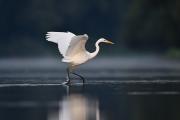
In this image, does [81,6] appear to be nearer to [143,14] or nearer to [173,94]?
[143,14]

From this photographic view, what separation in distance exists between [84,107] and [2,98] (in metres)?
2.86

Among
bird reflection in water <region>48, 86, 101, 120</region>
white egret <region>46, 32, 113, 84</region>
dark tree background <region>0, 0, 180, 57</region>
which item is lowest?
bird reflection in water <region>48, 86, 101, 120</region>

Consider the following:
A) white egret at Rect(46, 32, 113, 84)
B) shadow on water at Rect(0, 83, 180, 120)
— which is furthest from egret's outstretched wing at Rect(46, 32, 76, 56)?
shadow on water at Rect(0, 83, 180, 120)

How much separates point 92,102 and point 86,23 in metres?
62.7

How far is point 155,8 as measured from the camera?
195 ft

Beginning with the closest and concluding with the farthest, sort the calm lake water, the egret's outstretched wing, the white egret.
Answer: the calm lake water
the white egret
the egret's outstretched wing

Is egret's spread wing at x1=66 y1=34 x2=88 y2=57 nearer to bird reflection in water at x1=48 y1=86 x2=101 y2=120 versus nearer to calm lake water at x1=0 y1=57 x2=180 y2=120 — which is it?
calm lake water at x1=0 y1=57 x2=180 y2=120

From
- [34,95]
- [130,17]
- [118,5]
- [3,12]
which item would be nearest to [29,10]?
[3,12]

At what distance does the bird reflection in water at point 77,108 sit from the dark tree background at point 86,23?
34.5 meters

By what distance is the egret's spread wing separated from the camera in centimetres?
2773

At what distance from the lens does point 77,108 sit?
20906 millimetres

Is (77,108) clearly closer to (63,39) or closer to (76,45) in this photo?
(76,45)

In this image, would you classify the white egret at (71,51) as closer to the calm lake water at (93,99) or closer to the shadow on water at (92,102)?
the calm lake water at (93,99)

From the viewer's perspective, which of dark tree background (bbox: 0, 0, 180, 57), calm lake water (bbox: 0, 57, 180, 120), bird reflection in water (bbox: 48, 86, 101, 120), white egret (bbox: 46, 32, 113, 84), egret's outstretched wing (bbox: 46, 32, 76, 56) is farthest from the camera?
dark tree background (bbox: 0, 0, 180, 57)
